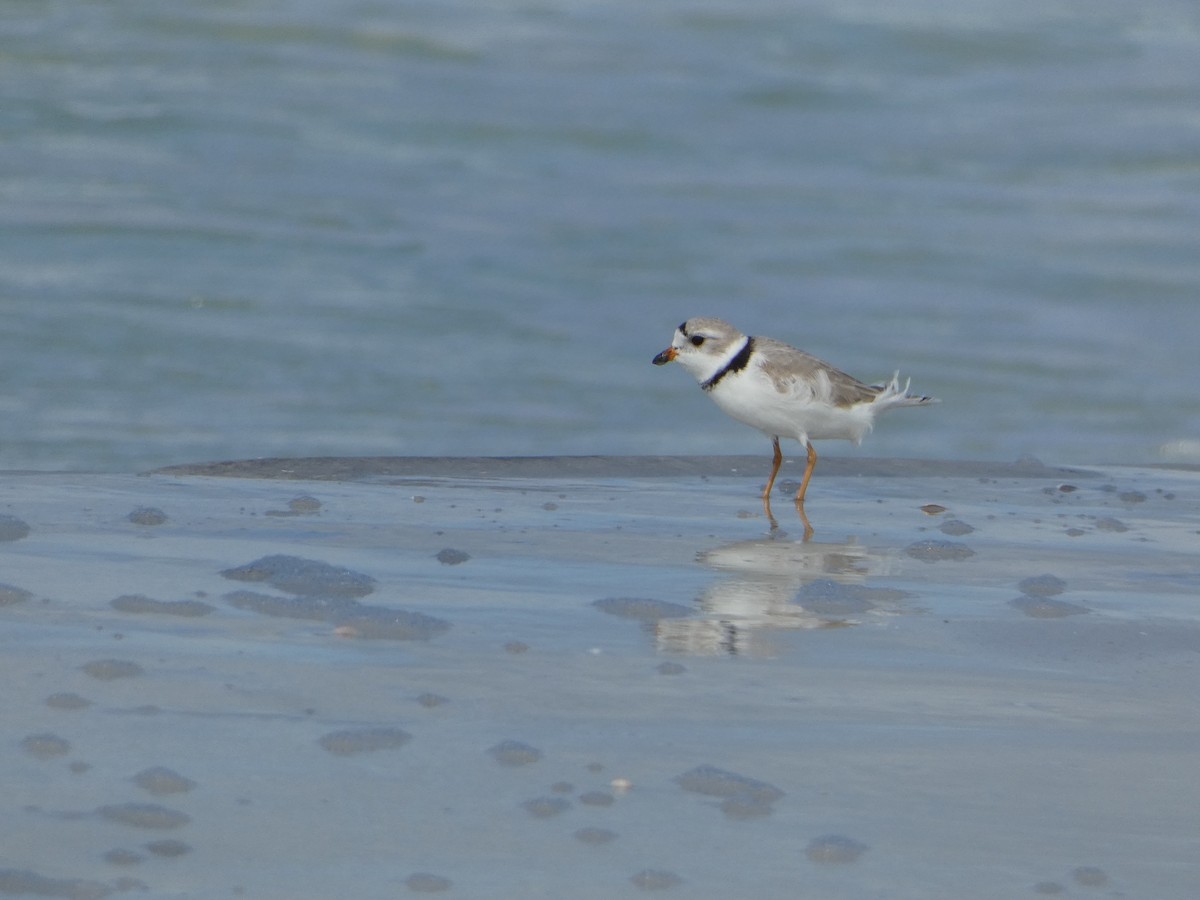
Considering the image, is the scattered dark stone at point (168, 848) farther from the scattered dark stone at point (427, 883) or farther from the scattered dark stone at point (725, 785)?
the scattered dark stone at point (725, 785)

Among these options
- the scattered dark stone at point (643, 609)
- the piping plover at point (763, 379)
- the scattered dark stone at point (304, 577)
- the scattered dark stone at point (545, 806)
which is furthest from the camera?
the piping plover at point (763, 379)

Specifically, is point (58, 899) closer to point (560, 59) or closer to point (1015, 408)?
point (1015, 408)

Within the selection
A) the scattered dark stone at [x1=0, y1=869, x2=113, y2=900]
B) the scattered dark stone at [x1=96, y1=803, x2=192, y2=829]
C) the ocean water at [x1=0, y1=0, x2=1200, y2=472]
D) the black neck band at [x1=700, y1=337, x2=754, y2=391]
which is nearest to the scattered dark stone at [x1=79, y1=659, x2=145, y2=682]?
the scattered dark stone at [x1=96, y1=803, x2=192, y2=829]

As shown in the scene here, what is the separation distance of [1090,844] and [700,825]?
601mm

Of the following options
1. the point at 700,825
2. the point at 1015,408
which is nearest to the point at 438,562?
the point at 700,825

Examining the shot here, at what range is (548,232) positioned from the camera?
606 inches

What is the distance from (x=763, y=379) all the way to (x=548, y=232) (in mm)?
9489

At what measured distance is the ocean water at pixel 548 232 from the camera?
11.8 m

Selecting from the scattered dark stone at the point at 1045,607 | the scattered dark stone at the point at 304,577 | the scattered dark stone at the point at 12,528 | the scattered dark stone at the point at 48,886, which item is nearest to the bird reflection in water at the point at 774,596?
the scattered dark stone at the point at 1045,607

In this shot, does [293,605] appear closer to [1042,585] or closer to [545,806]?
[545,806]

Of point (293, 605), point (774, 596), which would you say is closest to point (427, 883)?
point (293, 605)

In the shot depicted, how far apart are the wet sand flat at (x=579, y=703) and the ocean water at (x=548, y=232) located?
5.60 m

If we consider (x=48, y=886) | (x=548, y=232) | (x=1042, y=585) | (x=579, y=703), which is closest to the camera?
(x=48, y=886)

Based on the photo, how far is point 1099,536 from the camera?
5.30 m
